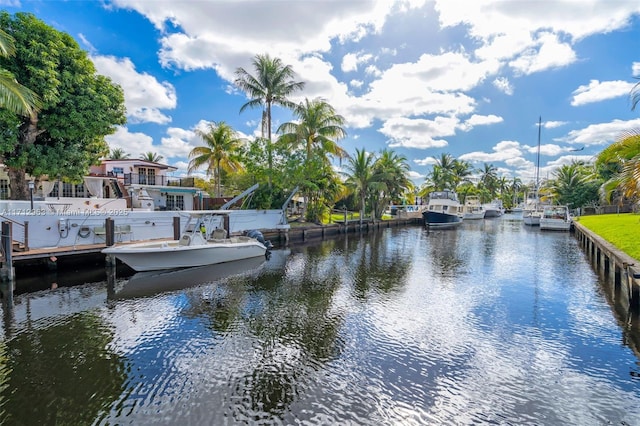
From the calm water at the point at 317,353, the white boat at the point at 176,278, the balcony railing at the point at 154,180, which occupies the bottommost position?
the calm water at the point at 317,353

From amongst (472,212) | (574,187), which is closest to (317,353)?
(574,187)

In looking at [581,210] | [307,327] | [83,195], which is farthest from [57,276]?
[581,210]

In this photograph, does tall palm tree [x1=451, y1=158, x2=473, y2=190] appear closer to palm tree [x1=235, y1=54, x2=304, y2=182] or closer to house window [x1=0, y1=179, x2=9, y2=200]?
palm tree [x1=235, y1=54, x2=304, y2=182]

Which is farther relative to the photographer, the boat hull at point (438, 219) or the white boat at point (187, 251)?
the boat hull at point (438, 219)

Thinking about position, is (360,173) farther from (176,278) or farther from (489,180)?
(489,180)

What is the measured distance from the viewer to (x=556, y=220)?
3397 cm

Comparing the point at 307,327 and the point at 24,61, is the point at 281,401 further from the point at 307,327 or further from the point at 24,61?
the point at 24,61

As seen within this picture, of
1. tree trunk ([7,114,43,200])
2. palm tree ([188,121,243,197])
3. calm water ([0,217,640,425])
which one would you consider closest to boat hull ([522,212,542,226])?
calm water ([0,217,640,425])

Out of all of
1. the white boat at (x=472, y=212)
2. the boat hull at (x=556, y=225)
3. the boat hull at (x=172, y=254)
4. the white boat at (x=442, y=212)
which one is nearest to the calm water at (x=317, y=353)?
the boat hull at (x=172, y=254)

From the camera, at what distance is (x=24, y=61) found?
15031 mm

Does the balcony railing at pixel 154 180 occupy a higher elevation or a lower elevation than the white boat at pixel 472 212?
higher

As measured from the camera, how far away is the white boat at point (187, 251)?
14008mm

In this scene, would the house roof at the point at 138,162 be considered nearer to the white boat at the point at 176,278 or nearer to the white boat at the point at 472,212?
the white boat at the point at 176,278

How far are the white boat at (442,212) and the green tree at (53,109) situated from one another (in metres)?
33.9
